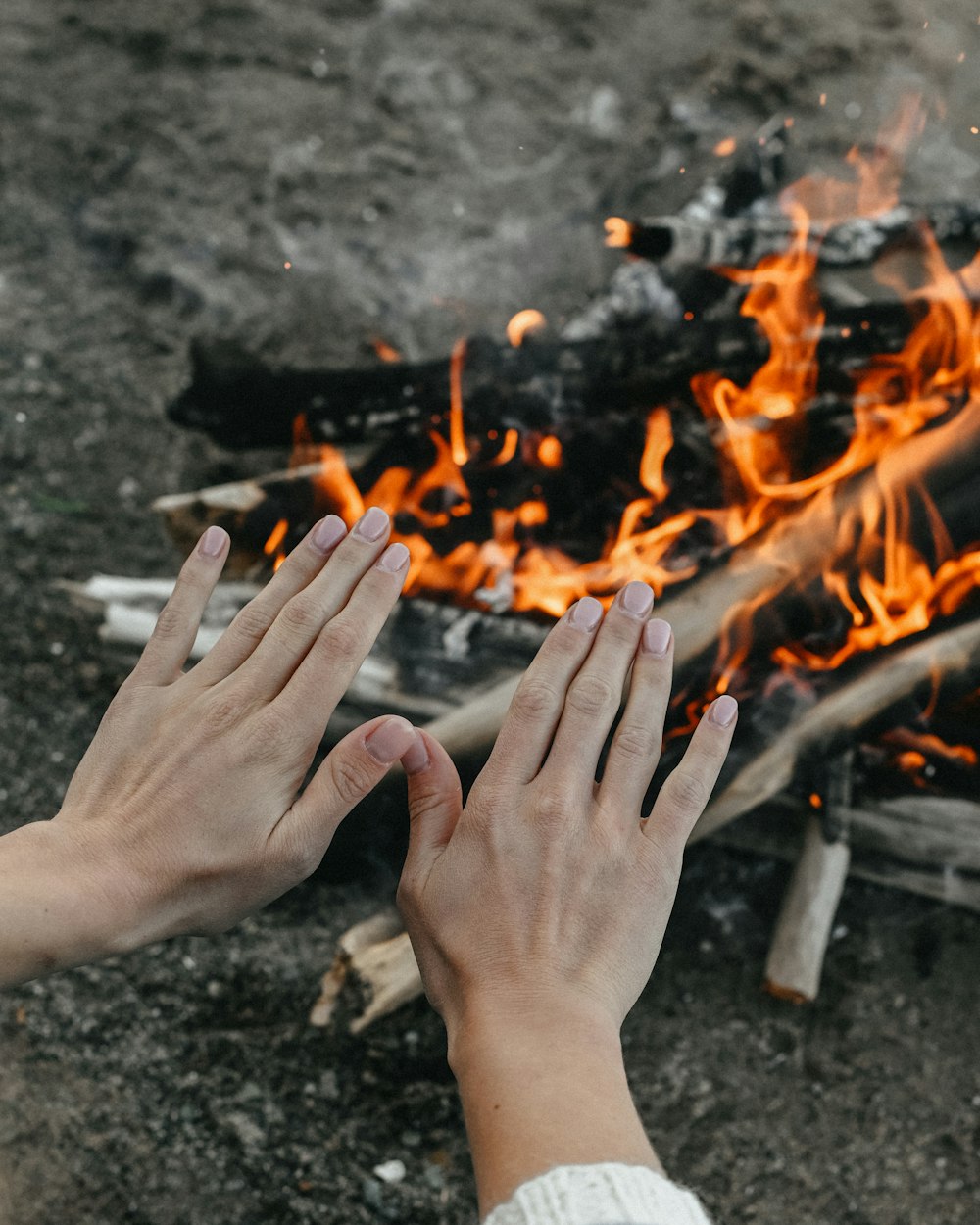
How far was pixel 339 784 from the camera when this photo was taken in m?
1.83

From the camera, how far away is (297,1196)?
2.26 m

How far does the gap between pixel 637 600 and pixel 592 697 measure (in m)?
0.22

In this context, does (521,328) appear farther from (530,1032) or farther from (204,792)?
(530,1032)

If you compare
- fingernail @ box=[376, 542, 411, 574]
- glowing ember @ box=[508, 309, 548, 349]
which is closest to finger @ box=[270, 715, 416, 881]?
fingernail @ box=[376, 542, 411, 574]

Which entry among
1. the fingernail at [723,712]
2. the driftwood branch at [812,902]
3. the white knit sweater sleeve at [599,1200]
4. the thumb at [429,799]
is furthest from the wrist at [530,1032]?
the driftwood branch at [812,902]

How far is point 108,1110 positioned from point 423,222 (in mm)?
3904

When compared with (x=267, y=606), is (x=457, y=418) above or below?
below

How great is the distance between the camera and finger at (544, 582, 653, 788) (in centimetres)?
181

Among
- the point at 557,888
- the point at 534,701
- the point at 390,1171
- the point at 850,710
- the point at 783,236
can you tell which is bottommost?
the point at 390,1171

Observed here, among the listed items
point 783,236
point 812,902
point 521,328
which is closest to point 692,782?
point 812,902

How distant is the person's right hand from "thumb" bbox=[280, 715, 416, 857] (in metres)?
0.06

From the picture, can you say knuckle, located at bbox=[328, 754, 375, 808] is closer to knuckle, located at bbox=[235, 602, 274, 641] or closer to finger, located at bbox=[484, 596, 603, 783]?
finger, located at bbox=[484, 596, 603, 783]

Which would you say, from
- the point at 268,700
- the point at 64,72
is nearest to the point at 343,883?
the point at 268,700

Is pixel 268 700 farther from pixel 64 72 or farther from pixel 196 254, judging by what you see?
pixel 64 72
